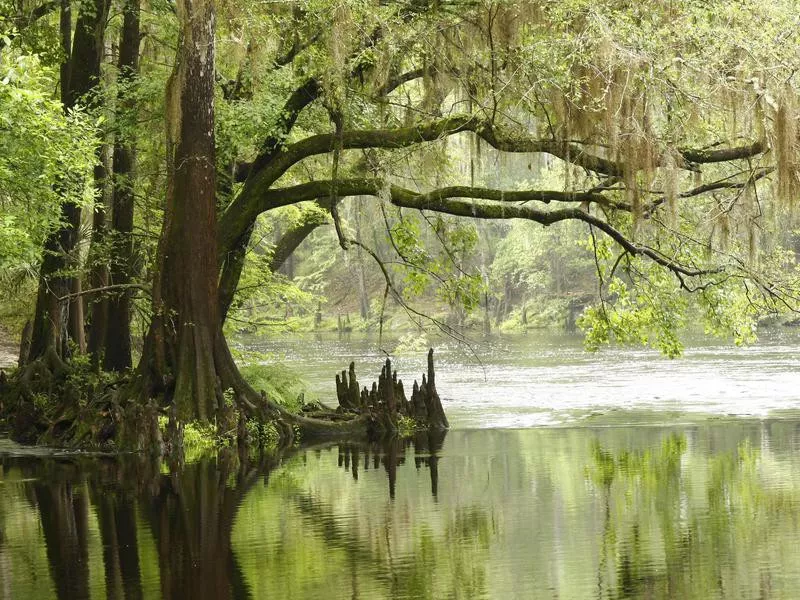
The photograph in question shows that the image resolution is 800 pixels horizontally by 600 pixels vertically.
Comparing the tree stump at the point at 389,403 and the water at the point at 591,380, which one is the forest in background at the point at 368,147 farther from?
the water at the point at 591,380

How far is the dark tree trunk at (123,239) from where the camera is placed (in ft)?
61.6

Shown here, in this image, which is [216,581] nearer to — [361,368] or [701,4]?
[701,4]

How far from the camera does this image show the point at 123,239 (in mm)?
18828

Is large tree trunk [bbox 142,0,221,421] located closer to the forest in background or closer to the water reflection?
the forest in background

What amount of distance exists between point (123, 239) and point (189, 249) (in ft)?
11.6

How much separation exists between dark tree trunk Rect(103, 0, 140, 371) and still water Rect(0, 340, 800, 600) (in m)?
3.63

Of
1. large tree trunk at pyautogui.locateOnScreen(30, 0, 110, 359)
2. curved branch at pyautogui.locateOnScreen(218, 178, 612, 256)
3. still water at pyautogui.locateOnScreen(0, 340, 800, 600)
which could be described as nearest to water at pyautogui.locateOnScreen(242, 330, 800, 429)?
still water at pyautogui.locateOnScreen(0, 340, 800, 600)

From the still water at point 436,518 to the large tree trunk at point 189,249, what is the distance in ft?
3.50

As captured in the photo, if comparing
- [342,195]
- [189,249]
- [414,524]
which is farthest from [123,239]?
[414,524]

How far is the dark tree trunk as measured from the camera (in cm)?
1878

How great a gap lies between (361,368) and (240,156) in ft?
47.8

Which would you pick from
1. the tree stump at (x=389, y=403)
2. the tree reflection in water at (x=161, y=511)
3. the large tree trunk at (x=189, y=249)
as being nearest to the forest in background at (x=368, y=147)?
the large tree trunk at (x=189, y=249)

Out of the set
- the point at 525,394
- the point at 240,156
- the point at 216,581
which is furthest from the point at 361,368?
the point at 216,581

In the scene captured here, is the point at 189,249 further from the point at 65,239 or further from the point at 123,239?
the point at 65,239
